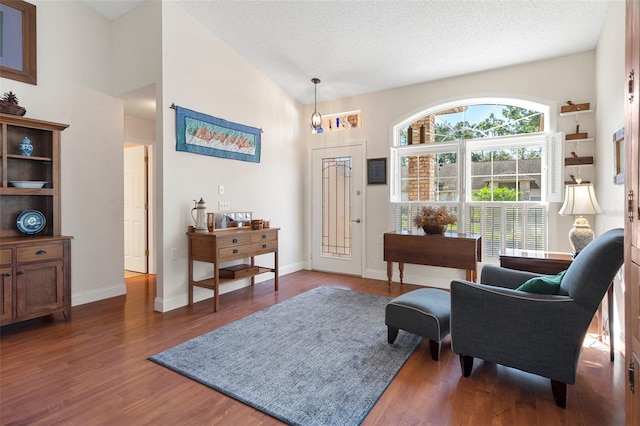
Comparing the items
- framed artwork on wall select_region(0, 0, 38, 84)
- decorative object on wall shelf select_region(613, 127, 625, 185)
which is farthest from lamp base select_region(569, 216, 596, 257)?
framed artwork on wall select_region(0, 0, 38, 84)

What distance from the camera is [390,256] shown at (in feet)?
13.3

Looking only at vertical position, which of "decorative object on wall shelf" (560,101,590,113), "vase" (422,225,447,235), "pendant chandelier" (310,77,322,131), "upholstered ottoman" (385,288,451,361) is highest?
"pendant chandelier" (310,77,322,131)

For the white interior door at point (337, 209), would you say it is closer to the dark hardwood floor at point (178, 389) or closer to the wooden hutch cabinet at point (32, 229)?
the dark hardwood floor at point (178, 389)

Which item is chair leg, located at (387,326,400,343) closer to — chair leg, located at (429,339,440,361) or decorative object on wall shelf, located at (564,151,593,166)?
chair leg, located at (429,339,440,361)

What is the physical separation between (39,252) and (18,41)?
2052mm

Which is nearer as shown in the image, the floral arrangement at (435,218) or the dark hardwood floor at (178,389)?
the dark hardwood floor at (178,389)

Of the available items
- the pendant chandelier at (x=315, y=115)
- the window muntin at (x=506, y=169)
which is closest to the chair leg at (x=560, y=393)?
the window muntin at (x=506, y=169)

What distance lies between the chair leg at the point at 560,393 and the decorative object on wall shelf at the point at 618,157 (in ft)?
5.17

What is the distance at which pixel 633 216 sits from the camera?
1286 mm

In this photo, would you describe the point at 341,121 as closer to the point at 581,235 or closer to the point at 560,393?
the point at 581,235

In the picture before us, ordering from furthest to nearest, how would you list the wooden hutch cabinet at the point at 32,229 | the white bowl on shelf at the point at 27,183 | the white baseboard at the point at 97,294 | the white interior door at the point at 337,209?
the white interior door at the point at 337,209 < the white baseboard at the point at 97,294 < the white bowl on shelf at the point at 27,183 < the wooden hutch cabinet at the point at 32,229

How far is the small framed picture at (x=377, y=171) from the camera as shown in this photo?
4.61m

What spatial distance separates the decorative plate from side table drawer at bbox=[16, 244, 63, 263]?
1.13ft

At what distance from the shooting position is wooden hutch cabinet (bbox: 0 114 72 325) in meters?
2.64
